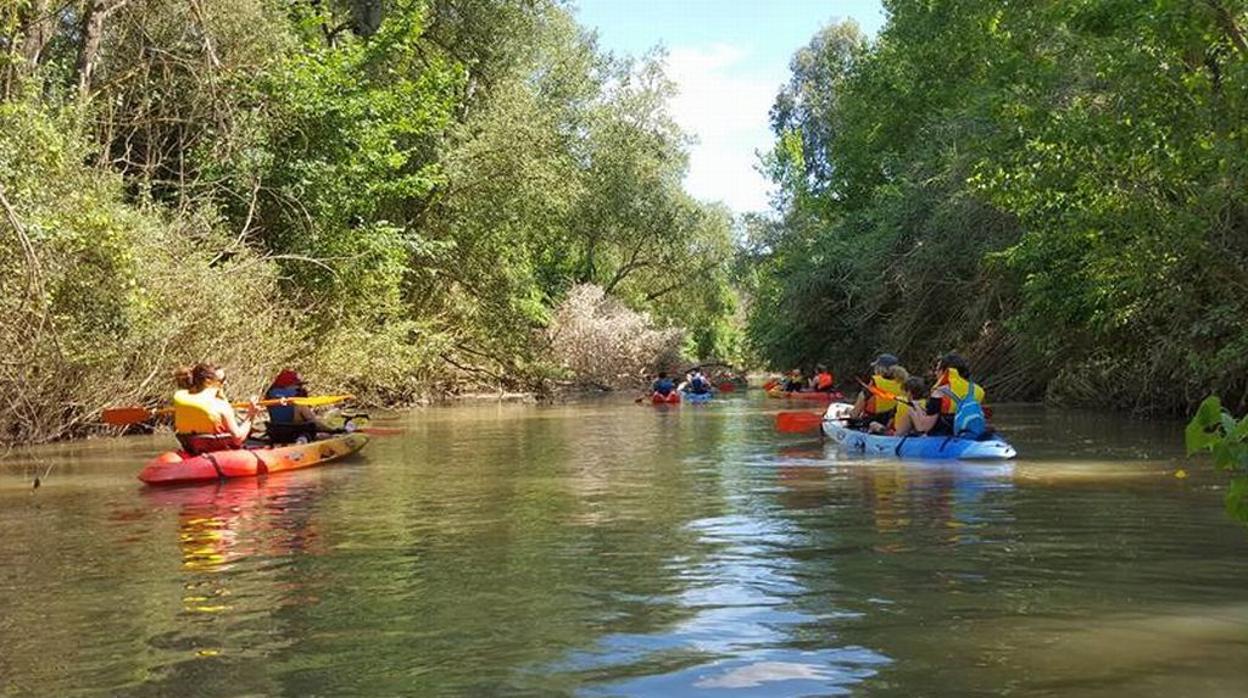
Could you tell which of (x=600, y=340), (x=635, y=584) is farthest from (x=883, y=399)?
(x=600, y=340)

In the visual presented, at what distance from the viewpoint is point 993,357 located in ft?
80.5

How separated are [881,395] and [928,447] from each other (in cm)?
149

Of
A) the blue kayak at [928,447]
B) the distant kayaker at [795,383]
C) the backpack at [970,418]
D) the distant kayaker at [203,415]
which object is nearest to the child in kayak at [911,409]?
the blue kayak at [928,447]

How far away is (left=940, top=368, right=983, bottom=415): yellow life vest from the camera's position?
1294cm

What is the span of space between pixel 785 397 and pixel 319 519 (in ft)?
69.6

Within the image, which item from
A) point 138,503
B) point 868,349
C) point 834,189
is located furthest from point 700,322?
point 138,503

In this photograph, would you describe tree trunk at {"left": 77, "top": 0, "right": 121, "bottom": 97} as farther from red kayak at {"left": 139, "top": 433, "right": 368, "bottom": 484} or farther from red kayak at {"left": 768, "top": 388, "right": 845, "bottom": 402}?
red kayak at {"left": 768, "top": 388, "right": 845, "bottom": 402}

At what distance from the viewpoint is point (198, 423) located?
12.1 m

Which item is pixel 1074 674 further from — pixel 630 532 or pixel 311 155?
pixel 311 155

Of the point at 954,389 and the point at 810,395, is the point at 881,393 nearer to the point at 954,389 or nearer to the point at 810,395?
the point at 954,389

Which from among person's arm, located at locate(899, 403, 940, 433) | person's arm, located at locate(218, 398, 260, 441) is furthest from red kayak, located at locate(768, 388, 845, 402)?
person's arm, located at locate(218, 398, 260, 441)

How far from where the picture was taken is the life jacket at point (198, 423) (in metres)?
12.0

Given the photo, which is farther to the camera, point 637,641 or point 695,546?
point 695,546

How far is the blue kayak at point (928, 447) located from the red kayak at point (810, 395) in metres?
11.6
